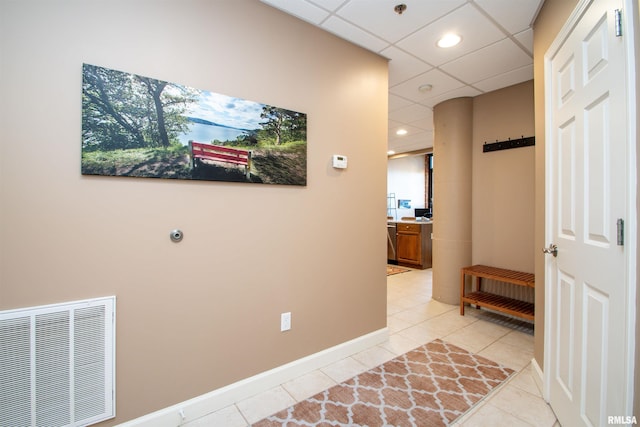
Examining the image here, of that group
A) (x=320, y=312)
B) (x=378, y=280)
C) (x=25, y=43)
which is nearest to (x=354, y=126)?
(x=378, y=280)

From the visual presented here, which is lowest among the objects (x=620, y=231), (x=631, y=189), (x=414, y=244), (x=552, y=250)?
(x=414, y=244)

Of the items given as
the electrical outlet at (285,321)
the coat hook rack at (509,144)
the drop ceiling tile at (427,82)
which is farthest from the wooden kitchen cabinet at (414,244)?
the electrical outlet at (285,321)

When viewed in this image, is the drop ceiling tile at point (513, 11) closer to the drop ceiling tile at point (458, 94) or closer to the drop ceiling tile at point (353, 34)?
the drop ceiling tile at point (353, 34)

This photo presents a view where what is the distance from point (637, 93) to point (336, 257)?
1802mm

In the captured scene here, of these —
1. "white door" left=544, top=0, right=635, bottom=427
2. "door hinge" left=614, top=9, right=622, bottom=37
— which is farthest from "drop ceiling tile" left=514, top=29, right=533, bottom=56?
"door hinge" left=614, top=9, right=622, bottom=37

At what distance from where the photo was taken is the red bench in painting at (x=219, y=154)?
1.61m

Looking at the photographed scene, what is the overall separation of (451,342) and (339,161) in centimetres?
197

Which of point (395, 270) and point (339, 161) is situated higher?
point (339, 161)

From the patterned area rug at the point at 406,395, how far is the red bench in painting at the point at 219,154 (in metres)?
1.51

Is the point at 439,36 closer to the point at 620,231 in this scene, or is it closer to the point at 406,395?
the point at 620,231

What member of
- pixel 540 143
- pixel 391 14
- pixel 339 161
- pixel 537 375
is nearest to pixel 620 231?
pixel 540 143

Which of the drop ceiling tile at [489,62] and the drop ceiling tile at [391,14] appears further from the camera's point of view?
the drop ceiling tile at [489,62]

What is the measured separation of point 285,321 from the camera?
1997 millimetres

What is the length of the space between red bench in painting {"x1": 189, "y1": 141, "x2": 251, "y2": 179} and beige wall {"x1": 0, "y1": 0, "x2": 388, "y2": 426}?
144 millimetres
